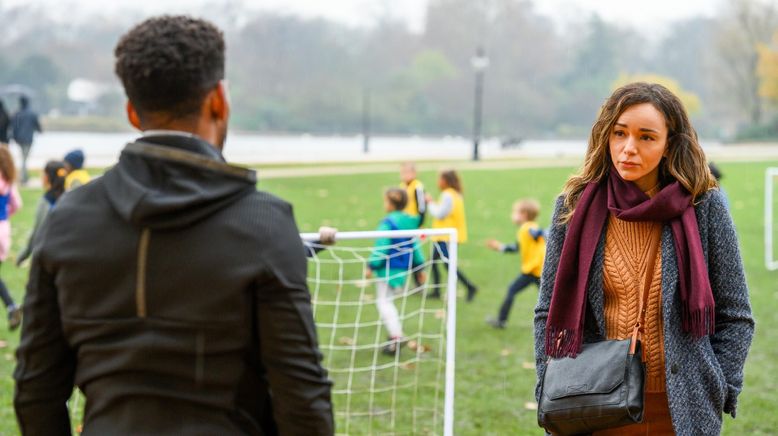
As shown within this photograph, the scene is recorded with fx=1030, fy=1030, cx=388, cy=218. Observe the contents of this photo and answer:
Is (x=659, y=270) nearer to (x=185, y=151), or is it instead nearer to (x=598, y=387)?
(x=598, y=387)

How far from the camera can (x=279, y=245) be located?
6.48 feet

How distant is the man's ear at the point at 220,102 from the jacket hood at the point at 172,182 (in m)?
0.08

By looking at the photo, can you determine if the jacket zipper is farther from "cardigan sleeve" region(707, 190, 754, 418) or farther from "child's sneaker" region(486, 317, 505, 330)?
"child's sneaker" region(486, 317, 505, 330)

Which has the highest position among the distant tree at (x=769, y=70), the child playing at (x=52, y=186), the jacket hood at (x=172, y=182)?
the distant tree at (x=769, y=70)

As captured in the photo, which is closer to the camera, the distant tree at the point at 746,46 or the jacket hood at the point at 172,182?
the jacket hood at the point at 172,182

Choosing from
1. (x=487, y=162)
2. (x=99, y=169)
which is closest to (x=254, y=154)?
(x=487, y=162)

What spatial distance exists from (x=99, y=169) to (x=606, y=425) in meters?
28.2

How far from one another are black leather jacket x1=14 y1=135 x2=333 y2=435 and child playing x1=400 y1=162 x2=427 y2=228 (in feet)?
26.1

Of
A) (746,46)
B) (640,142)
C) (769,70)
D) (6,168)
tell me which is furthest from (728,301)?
(746,46)

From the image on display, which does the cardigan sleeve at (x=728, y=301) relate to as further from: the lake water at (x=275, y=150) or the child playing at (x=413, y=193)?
the lake water at (x=275, y=150)

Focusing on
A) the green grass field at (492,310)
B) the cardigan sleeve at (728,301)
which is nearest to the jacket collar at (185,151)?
the cardigan sleeve at (728,301)

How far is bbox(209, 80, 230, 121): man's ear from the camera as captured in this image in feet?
6.86

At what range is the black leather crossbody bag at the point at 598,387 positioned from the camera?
2969 millimetres

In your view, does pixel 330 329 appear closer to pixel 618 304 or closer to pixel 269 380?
pixel 618 304
